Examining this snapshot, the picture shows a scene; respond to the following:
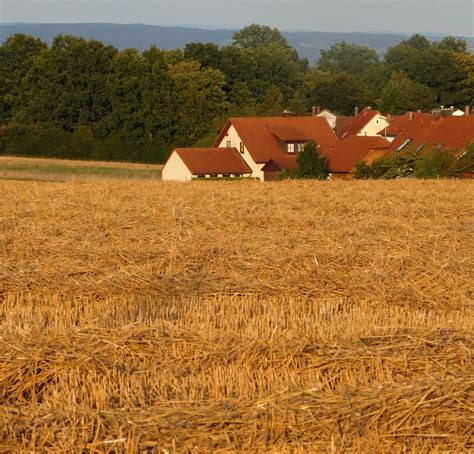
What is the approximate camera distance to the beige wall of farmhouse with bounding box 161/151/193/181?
50.7 meters

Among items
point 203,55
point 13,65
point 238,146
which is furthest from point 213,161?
point 203,55

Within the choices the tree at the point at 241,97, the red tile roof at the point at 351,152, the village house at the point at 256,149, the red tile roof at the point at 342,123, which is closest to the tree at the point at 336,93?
the red tile roof at the point at 342,123

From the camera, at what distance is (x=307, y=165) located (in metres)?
44.3

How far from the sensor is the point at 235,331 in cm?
806

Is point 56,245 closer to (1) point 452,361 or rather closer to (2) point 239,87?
(1) point 452,361

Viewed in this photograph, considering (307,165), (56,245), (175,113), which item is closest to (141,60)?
(175,113)

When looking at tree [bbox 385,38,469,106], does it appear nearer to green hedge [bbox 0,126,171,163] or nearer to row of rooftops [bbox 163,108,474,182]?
green hedge [bbox 0,126,171,163]

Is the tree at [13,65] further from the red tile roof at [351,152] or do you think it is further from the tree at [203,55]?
the red tile roof at [351,152]

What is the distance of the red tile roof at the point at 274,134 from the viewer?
181 ft

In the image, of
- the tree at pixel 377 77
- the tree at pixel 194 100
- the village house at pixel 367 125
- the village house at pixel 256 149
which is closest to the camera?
the village house at pixel 256 149

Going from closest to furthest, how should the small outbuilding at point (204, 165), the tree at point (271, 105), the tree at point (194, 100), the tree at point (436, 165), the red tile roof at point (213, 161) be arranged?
the tree at point (436, 165), the small outbuilding at point (204, 165), the red tile roof at point (213, 161), the tree at point (194, 100), the tree at point (271, 105)

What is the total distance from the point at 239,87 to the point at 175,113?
17384 mm

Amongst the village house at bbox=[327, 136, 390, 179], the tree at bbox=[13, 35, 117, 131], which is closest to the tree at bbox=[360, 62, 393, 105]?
the tree at bbox=[13, 35, 117, 131]

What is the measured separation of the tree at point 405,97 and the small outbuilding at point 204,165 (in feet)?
152
